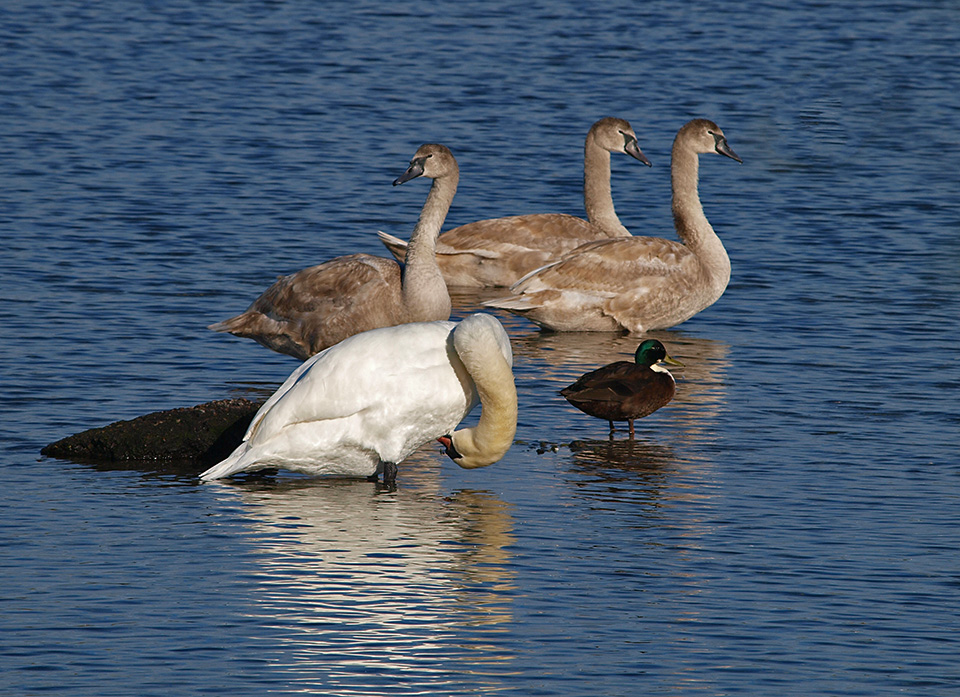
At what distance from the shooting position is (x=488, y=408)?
971cm

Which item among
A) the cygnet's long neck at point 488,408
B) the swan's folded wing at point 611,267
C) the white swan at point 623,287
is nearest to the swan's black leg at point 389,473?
the cygnet's long neck at point 488,408

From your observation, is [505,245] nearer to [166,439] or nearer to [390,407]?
[166,439]

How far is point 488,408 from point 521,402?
245 cm

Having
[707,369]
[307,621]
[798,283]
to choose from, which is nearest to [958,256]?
[307,621]

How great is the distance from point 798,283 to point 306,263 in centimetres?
470

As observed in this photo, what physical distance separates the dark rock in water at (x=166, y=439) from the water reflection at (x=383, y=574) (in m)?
0.46

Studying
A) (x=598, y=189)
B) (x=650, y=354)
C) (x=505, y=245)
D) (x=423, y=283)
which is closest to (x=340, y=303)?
(x=423, y=283)

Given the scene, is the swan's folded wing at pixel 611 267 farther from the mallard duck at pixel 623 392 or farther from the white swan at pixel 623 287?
the mallard duck at pixel 623 392

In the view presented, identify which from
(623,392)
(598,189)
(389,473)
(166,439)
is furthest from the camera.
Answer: (598,189)

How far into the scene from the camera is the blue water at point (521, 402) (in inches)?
294

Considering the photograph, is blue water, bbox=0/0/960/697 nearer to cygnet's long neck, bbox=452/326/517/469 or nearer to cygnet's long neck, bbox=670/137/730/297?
cygnet's long neck, bbox=452/326/517/469

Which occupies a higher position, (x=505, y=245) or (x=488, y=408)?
(x=505, y=245)

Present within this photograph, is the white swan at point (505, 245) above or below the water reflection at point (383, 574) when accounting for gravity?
above

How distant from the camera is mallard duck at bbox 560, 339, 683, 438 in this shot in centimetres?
1100
